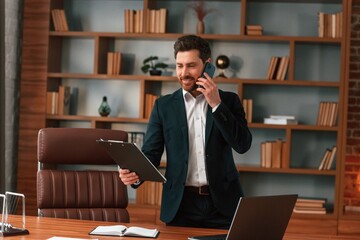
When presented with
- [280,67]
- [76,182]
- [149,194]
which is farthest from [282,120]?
[76,182]

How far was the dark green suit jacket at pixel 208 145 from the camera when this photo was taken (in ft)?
12.8

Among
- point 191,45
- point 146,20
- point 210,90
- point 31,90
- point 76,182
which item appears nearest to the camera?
point 210,90

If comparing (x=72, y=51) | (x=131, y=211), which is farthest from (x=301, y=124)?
(x=72, y=51)

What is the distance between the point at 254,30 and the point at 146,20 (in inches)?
36.8

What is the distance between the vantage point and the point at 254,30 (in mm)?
6691

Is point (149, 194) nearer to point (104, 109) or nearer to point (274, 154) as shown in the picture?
point (104, 109)

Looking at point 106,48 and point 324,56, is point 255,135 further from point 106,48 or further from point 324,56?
point 106,48

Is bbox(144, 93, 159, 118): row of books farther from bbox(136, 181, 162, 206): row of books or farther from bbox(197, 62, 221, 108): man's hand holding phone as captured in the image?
bbox(197, 62, 221, 108): man's hand holding phone

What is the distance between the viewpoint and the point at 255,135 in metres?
6.96

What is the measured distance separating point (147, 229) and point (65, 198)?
0.92 meters

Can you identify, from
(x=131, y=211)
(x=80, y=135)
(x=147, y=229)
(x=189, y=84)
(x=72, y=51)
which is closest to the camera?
(x=147, y=229)

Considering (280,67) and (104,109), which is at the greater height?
(280,67)

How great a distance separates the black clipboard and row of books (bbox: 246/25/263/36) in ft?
10.7

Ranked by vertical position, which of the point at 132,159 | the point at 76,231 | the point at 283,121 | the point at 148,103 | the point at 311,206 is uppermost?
the point at 148,103
